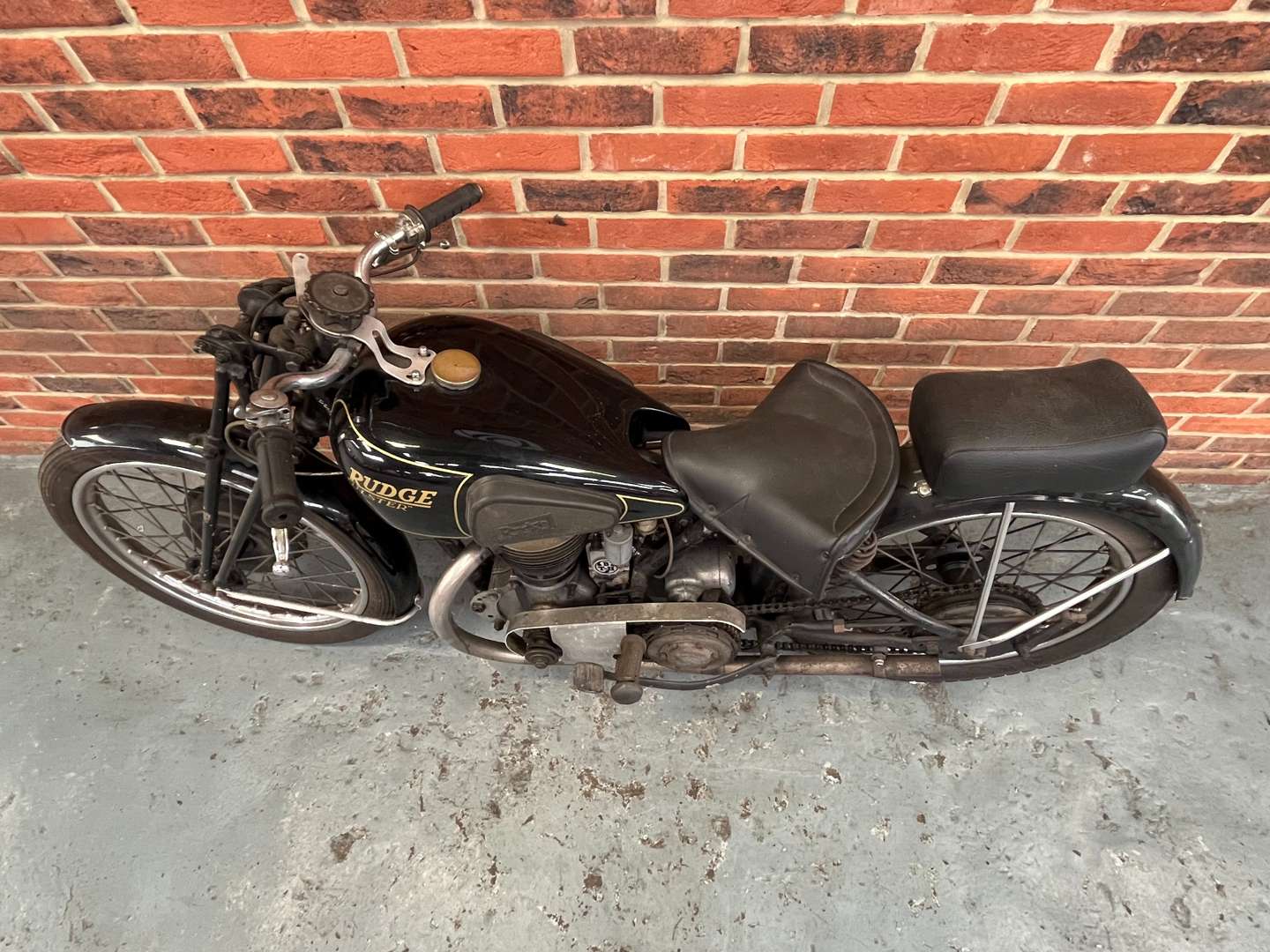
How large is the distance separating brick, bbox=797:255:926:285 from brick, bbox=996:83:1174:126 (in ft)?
1.05

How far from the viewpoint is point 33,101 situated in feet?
4.20

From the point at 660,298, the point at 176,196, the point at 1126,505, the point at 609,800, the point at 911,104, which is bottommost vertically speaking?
the point at 609,800

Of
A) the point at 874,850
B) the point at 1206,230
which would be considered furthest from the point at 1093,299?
the point at 874,850

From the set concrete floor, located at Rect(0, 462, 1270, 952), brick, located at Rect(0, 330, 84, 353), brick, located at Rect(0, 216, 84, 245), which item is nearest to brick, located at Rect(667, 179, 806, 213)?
concrete floor, located at Rect(0, 462, 1270, 952)

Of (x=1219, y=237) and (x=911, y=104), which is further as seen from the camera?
(x=1219, y=237)

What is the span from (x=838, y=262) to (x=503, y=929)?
153 cm

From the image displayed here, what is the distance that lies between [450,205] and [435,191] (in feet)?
0.67

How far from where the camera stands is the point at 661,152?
1299 mm

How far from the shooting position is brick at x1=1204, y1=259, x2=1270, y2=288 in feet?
4.90

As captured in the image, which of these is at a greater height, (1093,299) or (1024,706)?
(1093,299)

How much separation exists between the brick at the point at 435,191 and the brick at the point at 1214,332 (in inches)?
57.5

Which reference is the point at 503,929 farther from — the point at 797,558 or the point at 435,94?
the point at 435,94

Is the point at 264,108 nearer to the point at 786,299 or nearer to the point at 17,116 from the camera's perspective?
the point at 17,116

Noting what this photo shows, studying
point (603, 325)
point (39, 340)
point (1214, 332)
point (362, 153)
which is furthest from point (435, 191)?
point (1214, 332)
